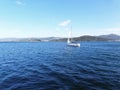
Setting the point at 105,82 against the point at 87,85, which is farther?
the point at 105,82

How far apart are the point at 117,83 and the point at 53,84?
25.1 feet

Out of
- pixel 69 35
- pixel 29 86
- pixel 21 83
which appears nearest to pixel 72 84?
pixel 29 86

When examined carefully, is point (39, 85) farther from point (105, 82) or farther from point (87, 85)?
point (105, 82)

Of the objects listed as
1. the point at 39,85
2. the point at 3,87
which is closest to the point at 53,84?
the point at 39,85

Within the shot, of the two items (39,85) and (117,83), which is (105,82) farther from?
(39,85)

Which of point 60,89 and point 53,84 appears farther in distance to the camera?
point 53,84

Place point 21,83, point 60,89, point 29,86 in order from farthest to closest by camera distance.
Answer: point 21,83 < point 29,86 < point 60,89

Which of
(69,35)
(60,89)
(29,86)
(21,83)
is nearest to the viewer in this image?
(60,89)

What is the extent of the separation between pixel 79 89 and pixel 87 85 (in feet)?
5.15

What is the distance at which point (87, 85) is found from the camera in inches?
617

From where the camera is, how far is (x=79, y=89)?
14.5 meters

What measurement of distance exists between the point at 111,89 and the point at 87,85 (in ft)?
8.53

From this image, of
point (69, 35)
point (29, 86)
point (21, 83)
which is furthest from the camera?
point (69, 35)

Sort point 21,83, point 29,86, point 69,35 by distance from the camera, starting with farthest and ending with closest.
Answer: point 69,35 → point 21,83 → point 29,86
